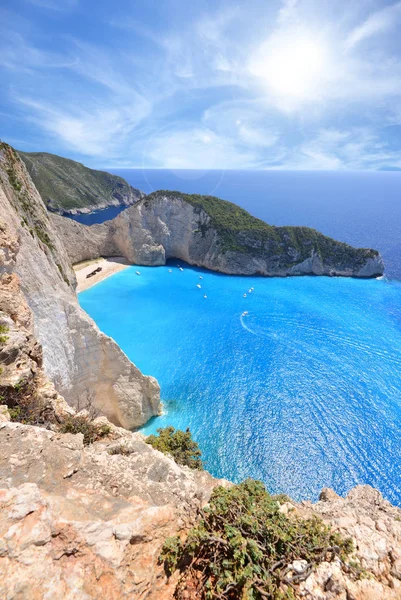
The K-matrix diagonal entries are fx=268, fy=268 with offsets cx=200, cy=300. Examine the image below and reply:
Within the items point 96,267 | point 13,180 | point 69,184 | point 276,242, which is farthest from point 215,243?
point 69,184

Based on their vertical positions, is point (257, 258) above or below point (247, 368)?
above

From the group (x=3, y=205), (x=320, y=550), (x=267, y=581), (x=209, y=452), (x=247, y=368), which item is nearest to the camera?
(x=267, y=581)

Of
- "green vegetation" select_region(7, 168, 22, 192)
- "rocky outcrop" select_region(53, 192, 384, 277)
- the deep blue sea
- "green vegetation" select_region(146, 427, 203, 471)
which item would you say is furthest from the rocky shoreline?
"rocky outcrop" select_region(53, 192, 384, 277)

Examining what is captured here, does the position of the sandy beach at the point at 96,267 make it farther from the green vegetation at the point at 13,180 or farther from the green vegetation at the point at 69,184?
the green vegetation at the point at 69,184

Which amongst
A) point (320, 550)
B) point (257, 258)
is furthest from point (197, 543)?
point (257, 258)

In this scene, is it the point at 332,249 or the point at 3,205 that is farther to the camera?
the point at 332,249

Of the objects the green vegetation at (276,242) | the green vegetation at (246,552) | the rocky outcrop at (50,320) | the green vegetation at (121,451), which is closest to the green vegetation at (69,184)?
the green vegetation at (276,242)

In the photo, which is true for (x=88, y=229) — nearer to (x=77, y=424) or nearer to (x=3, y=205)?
(x=3, y=205)

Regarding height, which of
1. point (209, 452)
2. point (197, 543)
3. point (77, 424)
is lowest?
point (209, 452)
